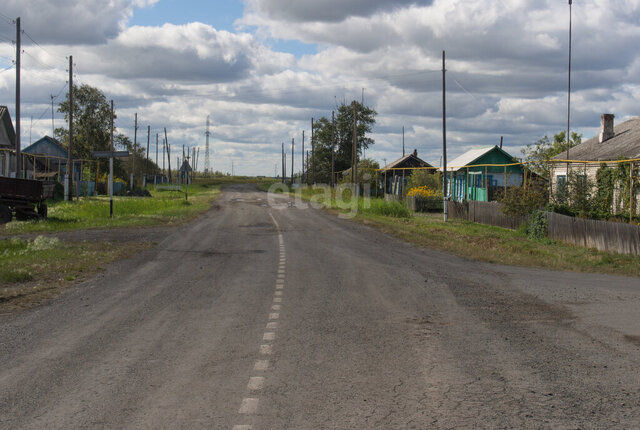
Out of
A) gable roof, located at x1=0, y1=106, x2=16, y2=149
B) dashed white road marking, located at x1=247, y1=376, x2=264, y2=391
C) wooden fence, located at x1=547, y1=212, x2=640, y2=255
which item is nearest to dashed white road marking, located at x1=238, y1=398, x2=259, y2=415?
dashed white road marking, located at x1=247, y1=376, x2=264, y2=391

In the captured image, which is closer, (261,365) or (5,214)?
(261,365)

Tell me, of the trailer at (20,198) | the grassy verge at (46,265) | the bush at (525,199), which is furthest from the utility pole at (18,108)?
the bush at (525,199)

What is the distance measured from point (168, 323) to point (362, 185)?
5293 cm

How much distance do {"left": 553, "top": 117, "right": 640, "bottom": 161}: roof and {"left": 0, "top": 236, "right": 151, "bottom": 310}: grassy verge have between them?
799 inches

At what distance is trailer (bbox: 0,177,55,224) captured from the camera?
85.7ft

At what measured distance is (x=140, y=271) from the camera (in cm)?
Answer: 1415

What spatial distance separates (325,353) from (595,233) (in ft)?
48.4

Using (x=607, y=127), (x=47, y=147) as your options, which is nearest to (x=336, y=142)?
(x=47, y=147)

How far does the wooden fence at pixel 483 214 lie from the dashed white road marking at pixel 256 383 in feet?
69.8

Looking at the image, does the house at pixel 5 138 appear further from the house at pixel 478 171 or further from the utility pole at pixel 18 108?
the house at pixel 478 171

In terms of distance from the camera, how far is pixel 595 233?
19.4m

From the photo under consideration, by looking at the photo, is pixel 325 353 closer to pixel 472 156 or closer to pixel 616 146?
pixel 616 146

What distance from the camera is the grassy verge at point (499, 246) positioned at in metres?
16.3

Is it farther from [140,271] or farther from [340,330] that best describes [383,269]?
[340,330]
